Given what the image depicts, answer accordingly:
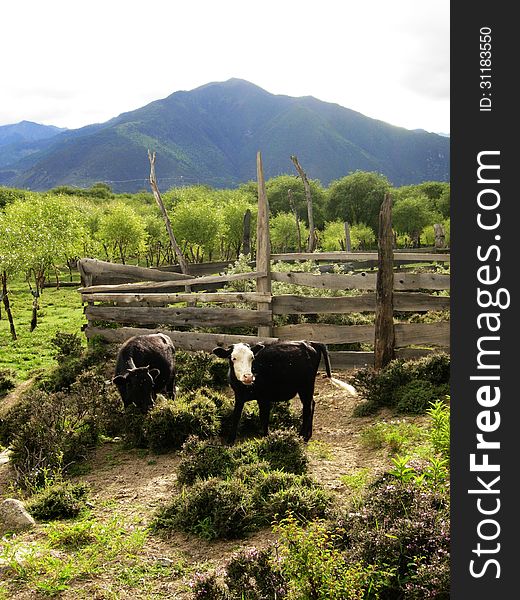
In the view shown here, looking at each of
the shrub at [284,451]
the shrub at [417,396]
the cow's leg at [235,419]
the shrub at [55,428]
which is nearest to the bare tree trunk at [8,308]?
the shrub at [55,428]

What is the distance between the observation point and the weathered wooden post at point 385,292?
9070mm

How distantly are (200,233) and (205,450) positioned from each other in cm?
3433

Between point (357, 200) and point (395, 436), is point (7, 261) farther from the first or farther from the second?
point (357, 200)

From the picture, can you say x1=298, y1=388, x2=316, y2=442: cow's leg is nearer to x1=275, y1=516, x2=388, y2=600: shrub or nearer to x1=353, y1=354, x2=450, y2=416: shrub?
x1=353, y1=354, x2=450, y2=416: shrub

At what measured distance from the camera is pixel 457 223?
2371 mm

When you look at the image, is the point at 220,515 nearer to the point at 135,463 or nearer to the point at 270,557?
the point at 270,557

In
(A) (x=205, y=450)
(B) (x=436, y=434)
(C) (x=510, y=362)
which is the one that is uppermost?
(C) (x=510, y=362)

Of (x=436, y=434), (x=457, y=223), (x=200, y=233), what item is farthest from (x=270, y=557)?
(x=200, y=233)

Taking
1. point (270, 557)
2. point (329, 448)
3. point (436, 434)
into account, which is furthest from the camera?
point (329, 448)

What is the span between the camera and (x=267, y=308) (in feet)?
35.3

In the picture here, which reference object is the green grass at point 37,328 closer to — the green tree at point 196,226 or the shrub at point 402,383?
the shrub at point 402,383

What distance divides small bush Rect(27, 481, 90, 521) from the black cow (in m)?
2.04

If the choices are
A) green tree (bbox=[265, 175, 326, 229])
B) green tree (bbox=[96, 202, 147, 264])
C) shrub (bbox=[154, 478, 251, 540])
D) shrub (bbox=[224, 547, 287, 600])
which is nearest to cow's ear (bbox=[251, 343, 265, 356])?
shrub (bbox=[154, 478, 251, 540])

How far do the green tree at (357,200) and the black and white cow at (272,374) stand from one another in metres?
50.8
